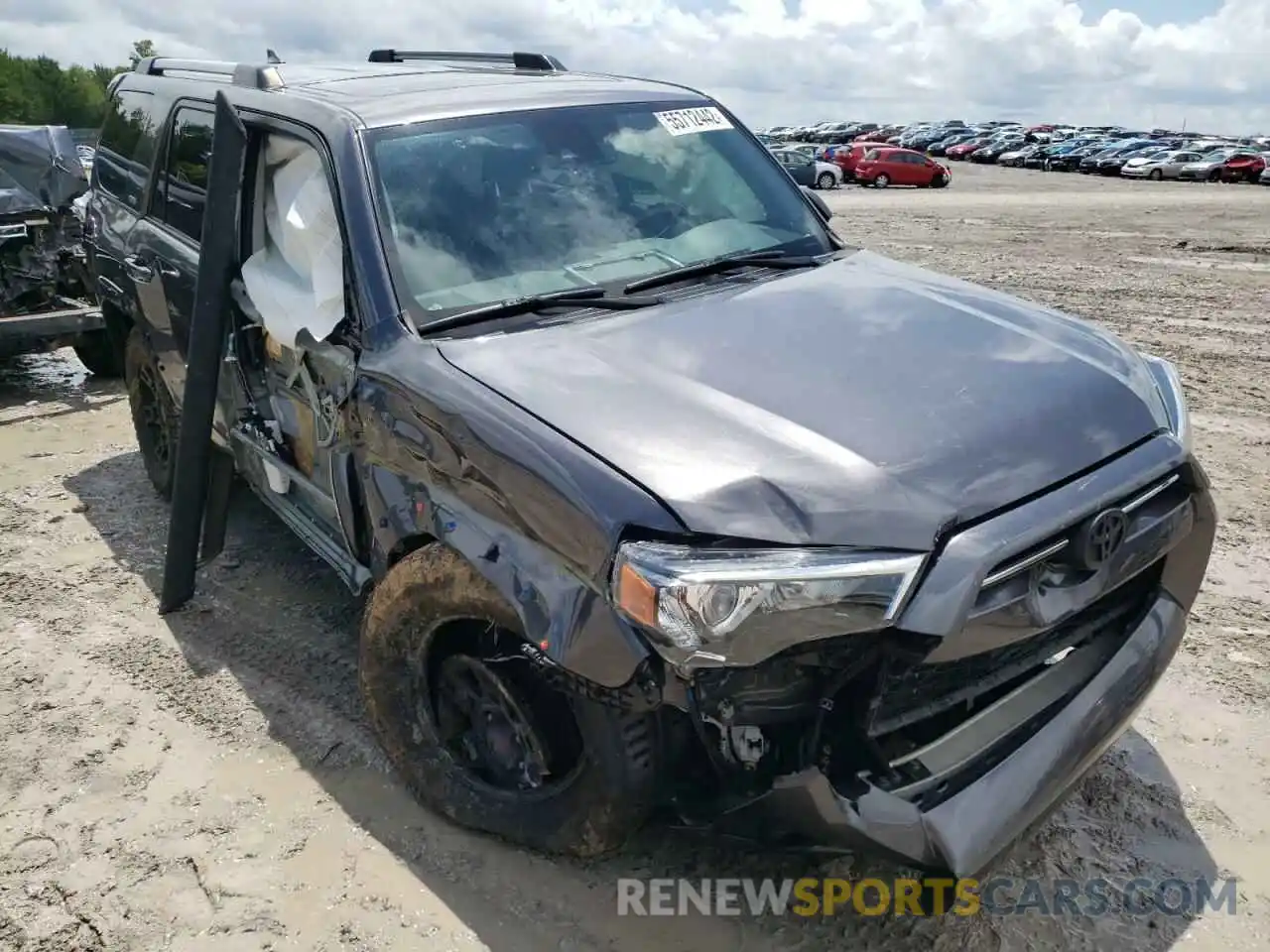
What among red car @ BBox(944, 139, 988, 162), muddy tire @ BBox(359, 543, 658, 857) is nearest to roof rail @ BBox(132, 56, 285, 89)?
muddy tire @ BBox(359, 543, 658, 857)

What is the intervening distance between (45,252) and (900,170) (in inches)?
1088

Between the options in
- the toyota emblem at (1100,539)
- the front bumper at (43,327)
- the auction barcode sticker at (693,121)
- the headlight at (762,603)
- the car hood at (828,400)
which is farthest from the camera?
the front bumper at (43,327)

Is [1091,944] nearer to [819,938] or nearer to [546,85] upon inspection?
[819,938]

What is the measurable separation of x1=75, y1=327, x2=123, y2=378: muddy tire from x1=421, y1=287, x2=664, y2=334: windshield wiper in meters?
5.75

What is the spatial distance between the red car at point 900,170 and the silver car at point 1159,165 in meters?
8.51

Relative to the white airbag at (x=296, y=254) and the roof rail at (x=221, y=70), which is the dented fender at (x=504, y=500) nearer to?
the white airbag at (x=296, y=254)

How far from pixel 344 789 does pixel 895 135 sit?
200ft

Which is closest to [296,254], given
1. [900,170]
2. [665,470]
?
[665,470]

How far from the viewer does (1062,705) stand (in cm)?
241

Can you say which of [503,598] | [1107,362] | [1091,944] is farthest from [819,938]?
[1107,362]

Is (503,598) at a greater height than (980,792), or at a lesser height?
greater

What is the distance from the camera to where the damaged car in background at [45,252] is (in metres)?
7.11

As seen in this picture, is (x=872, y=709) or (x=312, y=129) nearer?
(x=872, y=709)


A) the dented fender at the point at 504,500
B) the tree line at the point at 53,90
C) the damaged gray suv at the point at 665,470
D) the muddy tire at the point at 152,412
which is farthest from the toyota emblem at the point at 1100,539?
the tree line at the point at 53,90
